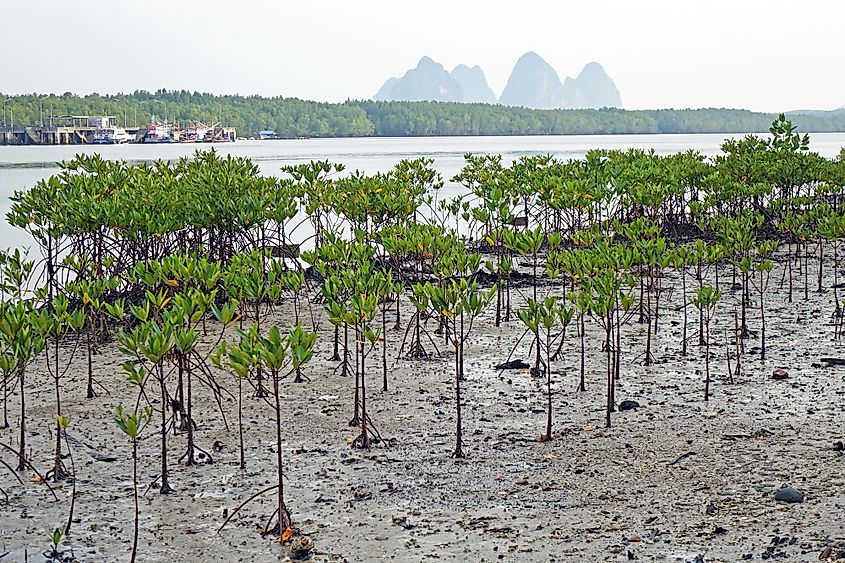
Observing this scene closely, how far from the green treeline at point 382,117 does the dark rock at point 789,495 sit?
112 meters

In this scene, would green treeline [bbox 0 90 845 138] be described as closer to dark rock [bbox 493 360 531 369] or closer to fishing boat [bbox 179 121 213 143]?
fishing boat [bbox 179 121 213 143]

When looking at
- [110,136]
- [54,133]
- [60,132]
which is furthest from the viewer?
[60,132]

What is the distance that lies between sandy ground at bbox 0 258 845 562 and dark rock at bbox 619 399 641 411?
0.26 ft

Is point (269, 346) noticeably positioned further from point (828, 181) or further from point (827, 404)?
point (828, 181)

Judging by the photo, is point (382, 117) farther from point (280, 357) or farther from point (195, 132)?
point (280, 357)

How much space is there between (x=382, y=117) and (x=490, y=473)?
12538 cm

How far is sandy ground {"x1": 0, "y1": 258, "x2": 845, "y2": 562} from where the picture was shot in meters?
Result: 4.70

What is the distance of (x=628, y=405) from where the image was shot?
689 centimetres

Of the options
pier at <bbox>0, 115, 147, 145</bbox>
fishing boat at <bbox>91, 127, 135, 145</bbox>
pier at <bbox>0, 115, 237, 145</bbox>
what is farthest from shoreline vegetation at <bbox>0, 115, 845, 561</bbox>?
pier at <bbox>0, 115, 147, 145</bbox>

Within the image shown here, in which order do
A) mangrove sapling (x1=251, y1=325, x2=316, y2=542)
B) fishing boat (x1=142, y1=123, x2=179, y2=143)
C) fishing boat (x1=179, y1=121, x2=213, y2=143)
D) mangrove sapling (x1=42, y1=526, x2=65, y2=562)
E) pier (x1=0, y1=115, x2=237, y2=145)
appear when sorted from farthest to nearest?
fishing boat (x1=179, y1=121, x2=213, y2=143), fishing boat (x1=142, y1=123, x2=179, y2=143), pier (x1=0, y1=115, x2=237, y2=145), mangrove sapling (x1=251, y1=325, x2=316, y2=542), mangrove sapling (x1=42, y1=526, x2=65, y2=562)

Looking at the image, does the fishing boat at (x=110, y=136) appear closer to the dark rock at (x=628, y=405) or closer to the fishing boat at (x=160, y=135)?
the fishing boat at (x=160, y=135)

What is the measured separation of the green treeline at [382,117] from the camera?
11662cm

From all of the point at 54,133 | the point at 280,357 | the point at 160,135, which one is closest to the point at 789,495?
the point at 280,357

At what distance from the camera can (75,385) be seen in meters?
7.79
